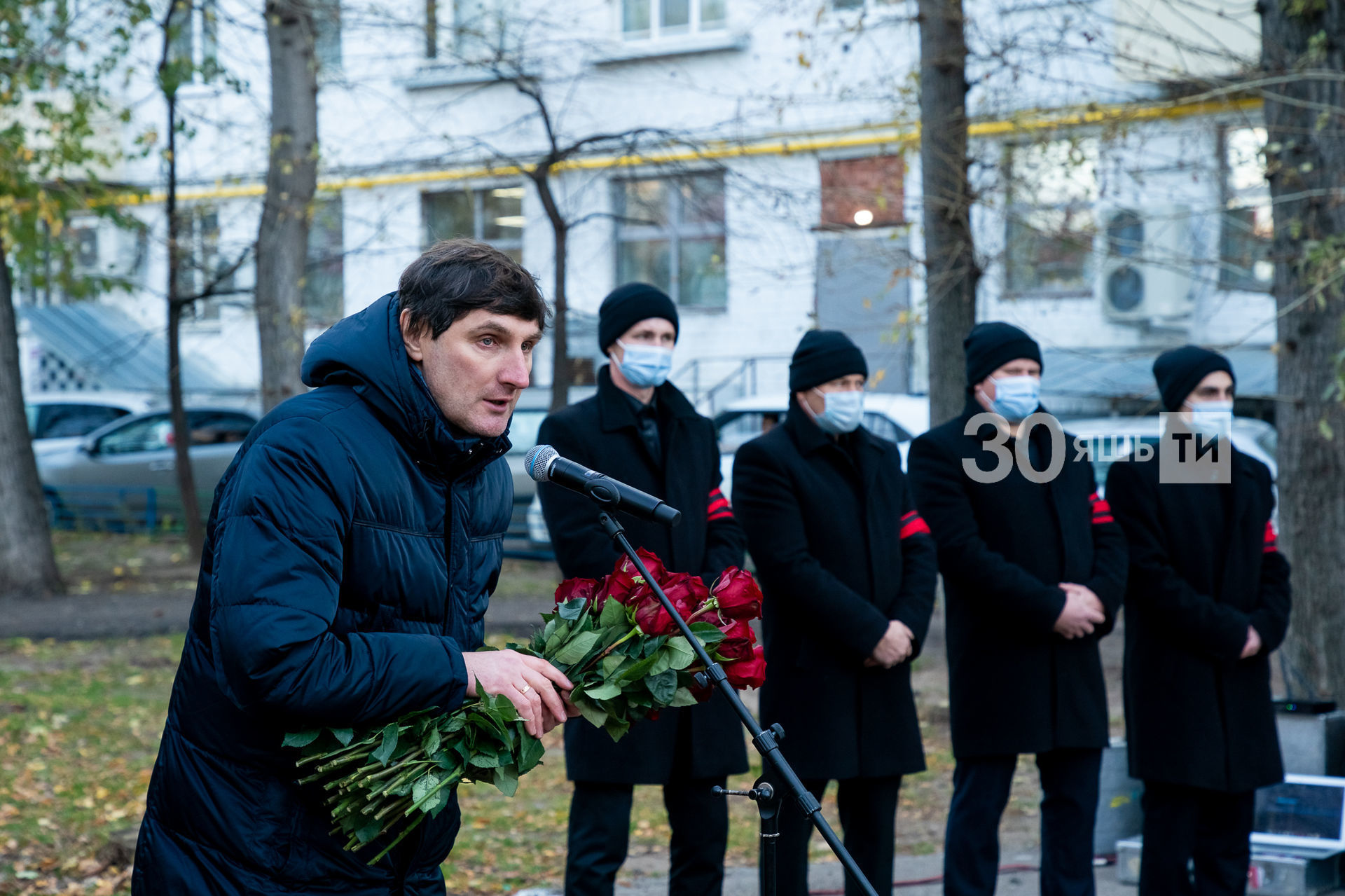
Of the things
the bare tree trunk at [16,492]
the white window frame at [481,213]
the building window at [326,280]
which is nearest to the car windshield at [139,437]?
the building window at [326,280]

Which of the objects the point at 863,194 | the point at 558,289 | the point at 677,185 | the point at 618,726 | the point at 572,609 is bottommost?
the point at 618,726

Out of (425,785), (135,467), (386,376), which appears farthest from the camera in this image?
(135,467)

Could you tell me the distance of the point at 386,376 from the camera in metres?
2.70

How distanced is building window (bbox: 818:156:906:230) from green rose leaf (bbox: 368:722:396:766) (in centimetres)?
815

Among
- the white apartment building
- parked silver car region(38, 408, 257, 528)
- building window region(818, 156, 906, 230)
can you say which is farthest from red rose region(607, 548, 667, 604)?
parked silver car region(38, 408, 257, 528)

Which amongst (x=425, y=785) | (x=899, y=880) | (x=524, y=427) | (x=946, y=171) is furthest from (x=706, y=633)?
(x=524, y=427)

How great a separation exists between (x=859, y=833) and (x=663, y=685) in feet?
7.47

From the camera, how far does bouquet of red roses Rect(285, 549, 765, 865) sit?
2578mm

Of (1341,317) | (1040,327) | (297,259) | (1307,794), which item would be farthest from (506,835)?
(1040,327)

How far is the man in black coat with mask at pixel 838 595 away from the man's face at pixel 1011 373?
44 cm

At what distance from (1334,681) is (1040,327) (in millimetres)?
11247

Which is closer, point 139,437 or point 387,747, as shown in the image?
point 387,747

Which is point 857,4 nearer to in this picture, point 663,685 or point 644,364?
point 644,364

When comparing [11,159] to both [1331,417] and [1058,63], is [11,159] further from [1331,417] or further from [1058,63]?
Result: [1331,417]
